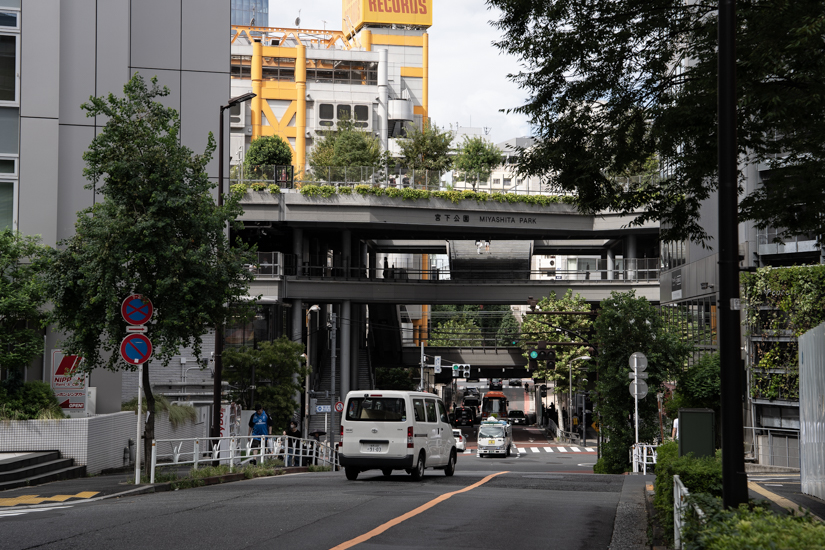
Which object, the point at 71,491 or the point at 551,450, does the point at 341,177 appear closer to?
the point at 551,450

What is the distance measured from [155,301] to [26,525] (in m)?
7.60

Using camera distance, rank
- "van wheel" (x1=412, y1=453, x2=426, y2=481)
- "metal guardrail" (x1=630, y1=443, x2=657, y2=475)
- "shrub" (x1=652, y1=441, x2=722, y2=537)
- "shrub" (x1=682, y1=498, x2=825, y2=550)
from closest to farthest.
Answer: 1. "shrub" (x1=682, y1=498, x2=825, y2=550)
2. "shrub" (x1=652, y1=441, x2=722, y2=537)
3. "van wheel" (x1=412, y1=453, x2=426, y2=481)
4. "metal guardrail" (x1=630, y1=443, x2=657, y2=475)

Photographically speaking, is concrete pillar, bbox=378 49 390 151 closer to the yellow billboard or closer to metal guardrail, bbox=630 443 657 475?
the yellow billboard

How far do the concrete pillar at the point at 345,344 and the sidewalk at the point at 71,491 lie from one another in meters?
37.8

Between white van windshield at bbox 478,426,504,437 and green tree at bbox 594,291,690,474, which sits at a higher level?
green tree at bbox 594,291,690,474

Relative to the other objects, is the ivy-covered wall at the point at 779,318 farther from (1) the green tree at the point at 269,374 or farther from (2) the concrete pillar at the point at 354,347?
(2) the concrete pillar at the point at 354,347

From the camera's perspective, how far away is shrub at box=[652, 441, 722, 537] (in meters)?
9.18

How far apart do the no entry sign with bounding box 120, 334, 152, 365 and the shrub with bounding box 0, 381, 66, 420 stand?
4864 mm

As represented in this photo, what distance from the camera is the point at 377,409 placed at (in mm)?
18969

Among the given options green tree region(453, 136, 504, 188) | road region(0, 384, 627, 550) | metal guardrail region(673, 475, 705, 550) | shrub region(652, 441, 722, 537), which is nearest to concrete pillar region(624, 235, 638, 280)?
green tree region(453, 136, 504, 188)

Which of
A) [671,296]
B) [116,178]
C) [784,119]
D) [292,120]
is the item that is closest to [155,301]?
[116,178]

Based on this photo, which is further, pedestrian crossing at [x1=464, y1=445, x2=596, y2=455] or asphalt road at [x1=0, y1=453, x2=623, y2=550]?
pedestrian crossing at [x1=464, y1=445, x2=596, y2=455]

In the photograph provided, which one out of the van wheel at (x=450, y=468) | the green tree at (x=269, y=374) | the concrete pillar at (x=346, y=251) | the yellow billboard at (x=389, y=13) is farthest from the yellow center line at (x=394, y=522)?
Answer: the yellow billboard at (x=389, y=13)

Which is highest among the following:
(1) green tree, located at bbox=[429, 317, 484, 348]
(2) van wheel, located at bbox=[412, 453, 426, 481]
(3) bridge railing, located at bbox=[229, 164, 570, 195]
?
(3) bridge railing, located at bbox=[229, 164, 570, 195]
